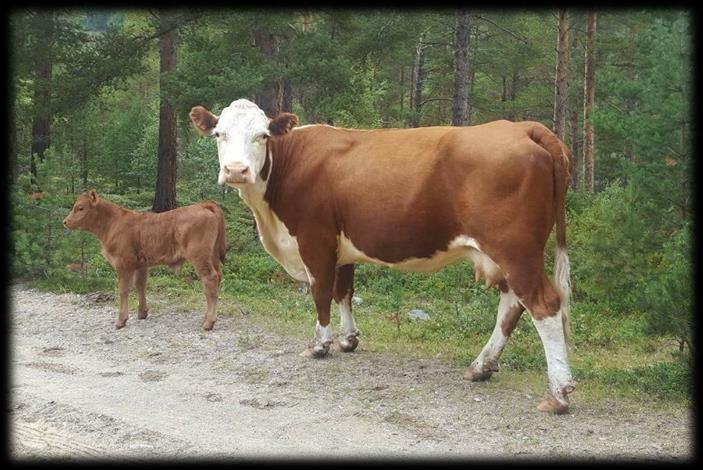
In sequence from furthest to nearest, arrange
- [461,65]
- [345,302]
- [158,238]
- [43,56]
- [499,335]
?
1. [461,65]
2. [43,56]
3. [158,238]
4. [345,302]
5. [499,335]

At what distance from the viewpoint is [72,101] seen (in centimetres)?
1516

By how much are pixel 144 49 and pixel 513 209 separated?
1198cm

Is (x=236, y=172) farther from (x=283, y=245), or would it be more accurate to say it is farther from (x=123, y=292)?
(x=123, y=292)

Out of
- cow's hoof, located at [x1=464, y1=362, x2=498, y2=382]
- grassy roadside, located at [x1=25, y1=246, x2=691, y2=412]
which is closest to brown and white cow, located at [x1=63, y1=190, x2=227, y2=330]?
grassy roadside, located at [x1=25, y1=246, x2=691, y2=412]

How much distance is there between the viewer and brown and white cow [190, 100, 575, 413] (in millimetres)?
6133

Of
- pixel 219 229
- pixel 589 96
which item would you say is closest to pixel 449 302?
pixel 219 229

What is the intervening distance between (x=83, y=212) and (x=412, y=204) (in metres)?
4.97

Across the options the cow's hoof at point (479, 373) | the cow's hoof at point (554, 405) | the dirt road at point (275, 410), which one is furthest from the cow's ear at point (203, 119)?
the cow's hoof at point (554, 405)

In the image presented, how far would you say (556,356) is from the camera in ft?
20.0

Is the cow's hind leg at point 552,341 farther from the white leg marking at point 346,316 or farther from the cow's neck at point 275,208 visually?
the cow's neck at point 275,208

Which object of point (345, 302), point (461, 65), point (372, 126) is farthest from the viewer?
point (372, 126)

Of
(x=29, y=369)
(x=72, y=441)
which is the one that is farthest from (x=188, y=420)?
(x=29, y=369)

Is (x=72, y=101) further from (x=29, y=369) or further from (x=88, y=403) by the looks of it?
(x=88, y=403)

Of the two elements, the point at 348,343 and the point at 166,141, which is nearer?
the point at 348,343
